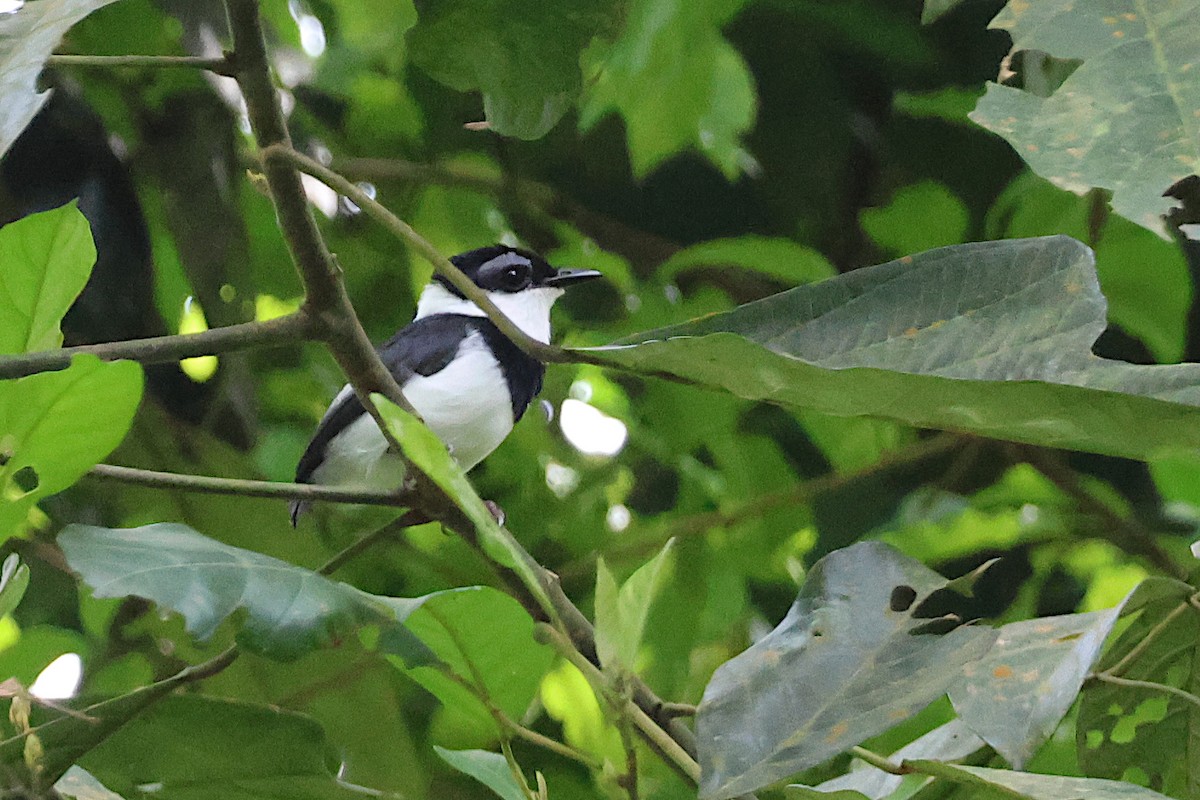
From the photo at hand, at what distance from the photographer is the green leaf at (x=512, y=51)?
2.84 feet

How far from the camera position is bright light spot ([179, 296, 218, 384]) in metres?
1.88

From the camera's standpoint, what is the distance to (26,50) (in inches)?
23.3

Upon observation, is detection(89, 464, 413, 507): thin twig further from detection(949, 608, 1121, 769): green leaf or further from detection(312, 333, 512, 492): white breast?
detection(312, 333, 512, 492): white breast

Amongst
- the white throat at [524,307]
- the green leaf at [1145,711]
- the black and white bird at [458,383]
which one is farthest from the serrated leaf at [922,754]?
the white throat at [524,307]

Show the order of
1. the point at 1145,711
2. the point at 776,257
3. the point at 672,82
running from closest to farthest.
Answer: the point at 1145,711 < the point at 672,82 < the point at 776,257

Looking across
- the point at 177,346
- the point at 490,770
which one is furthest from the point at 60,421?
the point at 490,770

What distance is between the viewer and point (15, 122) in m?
0.54

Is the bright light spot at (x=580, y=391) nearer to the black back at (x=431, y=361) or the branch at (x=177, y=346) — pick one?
the black back at (x=431, y=361)

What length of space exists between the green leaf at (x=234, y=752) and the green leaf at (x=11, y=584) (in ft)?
0.60

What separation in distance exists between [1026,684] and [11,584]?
1.63 ft

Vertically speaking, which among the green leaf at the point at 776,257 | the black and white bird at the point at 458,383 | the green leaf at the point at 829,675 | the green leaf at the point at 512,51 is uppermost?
the green leaf at the point at 512,51

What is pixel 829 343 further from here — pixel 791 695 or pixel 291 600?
pixel 291 600

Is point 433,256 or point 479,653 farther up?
point 433,256

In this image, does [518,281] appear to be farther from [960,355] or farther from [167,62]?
[960,355]
